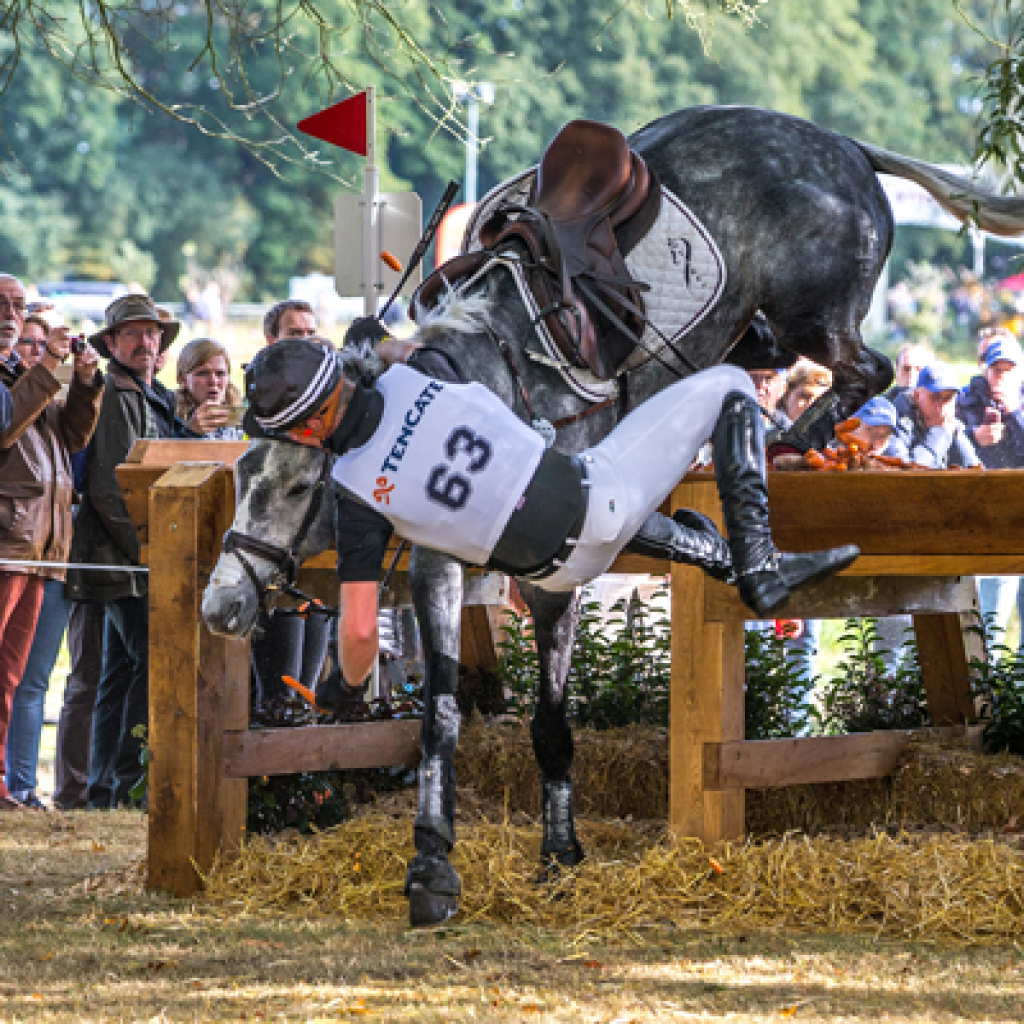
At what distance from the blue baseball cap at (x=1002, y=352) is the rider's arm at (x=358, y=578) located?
244 inches

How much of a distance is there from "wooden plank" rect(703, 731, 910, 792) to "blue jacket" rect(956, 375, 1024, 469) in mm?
4097

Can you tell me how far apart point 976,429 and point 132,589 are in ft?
17.1

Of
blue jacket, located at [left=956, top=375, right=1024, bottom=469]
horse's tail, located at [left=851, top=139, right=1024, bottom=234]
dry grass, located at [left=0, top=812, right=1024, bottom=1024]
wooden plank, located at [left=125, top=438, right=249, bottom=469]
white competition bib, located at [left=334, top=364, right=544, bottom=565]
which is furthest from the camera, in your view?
blue jacket, located at [left=956, top=375, right=1024, bottom=469]

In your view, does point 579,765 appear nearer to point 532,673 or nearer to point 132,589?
point 532,673

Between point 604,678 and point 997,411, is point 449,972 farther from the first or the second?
point 997,411

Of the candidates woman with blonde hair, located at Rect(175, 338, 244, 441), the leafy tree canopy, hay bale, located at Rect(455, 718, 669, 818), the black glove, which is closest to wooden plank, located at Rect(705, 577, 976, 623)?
hay bale, located at Rect(455, 718, 669, 818)

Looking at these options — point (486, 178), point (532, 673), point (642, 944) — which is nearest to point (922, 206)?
point (486, 178)

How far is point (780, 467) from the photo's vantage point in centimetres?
501

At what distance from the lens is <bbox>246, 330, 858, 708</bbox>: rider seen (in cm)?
388

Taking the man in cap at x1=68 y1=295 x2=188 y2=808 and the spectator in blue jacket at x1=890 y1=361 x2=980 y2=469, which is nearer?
the man in cap at x1=68 y1=295 x2=188 y2=808

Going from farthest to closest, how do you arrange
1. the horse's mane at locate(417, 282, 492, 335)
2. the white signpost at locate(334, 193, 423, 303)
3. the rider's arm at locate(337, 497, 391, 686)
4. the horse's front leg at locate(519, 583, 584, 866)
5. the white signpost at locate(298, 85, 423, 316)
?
the white signpost at locate(334, 193, 423, 303), the white signpost at locate(298, 85, 423, 316), the horse's front leg at locate(519, 583, 584, 866), the horse's mane at locate(417, 282, 492, 335), the rider's arm at locate(337, 497, 391, 686)

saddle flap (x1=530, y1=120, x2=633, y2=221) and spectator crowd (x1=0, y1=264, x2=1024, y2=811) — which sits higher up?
saddle flap (x1=530, y1=120, x2=633, y2=221)

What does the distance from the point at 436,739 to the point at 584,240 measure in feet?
5.14

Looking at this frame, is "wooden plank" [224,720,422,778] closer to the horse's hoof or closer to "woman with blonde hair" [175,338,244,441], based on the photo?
the horse's hoof
